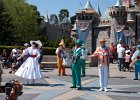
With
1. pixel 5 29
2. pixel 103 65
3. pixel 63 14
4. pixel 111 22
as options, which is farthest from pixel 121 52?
pixel 63 14

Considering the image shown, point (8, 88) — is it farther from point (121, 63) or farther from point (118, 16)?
point (118, 16)

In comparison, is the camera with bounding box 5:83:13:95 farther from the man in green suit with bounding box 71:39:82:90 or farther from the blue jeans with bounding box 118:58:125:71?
the blue jeans with bounding box 118:58:125:71

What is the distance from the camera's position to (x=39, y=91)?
41.3 ft

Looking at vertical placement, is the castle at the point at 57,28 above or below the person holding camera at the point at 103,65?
above

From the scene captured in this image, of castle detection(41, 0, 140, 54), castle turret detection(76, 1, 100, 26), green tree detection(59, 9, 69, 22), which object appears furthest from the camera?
green tree detection(59, 9, 69, 22)

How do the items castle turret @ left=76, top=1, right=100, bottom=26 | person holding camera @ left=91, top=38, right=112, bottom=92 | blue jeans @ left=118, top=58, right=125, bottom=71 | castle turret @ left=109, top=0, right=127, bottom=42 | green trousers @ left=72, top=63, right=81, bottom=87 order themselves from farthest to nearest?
castle turret @ left=76, top=1, right=100, bottom=26
castle turret @ left=109, top=0, right=127, bottom=42
blue jeans @ left=118, top=58, right=125, bottom=71
green trousers @ left=72, top=63, right=81, bottom=87
person holding camera @ left=91, top=38, right=112, bottom=92

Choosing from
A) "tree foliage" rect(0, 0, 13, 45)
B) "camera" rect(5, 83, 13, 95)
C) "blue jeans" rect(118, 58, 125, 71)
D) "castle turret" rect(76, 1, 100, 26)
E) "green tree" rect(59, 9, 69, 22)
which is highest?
"green tree" rect(59, 9, 69, 22)

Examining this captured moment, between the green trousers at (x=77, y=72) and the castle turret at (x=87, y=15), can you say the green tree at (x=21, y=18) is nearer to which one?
the castle turret at (x=87, y=15)

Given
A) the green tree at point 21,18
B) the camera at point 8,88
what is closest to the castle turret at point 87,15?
the green tree at point 21,18

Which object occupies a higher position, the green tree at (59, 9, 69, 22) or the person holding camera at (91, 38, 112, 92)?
the green tree at (59, 9, 69, 22)

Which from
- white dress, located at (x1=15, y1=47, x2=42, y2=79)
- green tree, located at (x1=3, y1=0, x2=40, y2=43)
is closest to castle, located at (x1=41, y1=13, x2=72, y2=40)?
green tree, located at (x1=3, y1=0, x2=40, y2=43)

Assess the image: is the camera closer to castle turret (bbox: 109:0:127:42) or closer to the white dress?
the white dress

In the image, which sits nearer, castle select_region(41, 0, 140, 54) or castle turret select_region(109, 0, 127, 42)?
castle select_region(41, 0, 140, 54)

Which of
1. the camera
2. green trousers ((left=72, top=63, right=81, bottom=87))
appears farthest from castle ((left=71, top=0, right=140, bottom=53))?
the camera
